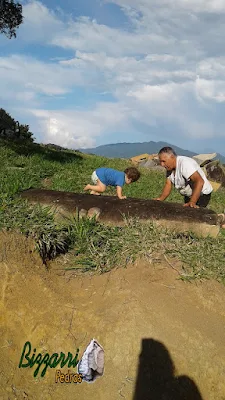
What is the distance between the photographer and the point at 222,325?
382 cm

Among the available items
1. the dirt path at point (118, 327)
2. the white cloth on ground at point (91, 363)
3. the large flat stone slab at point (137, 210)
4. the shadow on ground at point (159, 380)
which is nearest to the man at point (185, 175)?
the large flat stone slab at point (137, 210)

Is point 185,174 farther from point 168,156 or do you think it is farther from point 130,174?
point 130,174

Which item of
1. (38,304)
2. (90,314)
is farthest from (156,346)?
(38,304)

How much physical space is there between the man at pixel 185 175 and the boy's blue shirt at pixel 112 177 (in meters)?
1.14

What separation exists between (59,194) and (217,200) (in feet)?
27.4

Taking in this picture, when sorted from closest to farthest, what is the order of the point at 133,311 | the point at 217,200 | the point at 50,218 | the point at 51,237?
the point at 133,311 < the point at 51,237 < the point at 50,218 < the point at 217,200

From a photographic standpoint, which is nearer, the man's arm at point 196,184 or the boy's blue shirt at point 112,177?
the man's arm at point 196,184

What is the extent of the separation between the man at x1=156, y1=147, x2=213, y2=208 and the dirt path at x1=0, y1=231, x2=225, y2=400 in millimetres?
2063

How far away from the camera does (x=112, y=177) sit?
7.67 m

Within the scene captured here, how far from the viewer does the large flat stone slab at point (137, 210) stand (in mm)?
5383

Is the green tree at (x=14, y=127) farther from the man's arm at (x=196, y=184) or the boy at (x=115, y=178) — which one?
the man's arm at (x=196, y=184)

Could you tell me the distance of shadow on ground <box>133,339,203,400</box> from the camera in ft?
10.7

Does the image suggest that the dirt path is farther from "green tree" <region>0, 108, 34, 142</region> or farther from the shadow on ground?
"green tree" <region>0, 108, 34, 142</region>

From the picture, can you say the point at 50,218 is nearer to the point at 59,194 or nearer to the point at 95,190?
the point at 59,194
